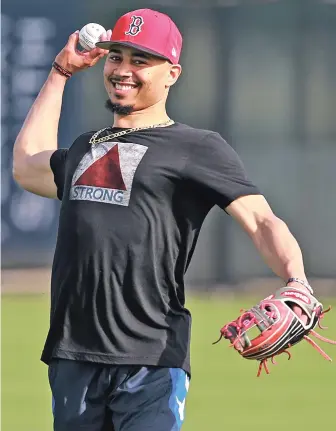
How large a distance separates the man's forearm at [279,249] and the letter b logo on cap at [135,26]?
79 centimetres

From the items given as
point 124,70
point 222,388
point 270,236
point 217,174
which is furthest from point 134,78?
point 222,388

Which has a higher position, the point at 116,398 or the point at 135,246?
the point at 135,246

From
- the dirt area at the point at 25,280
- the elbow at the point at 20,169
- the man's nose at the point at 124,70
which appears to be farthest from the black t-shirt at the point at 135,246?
the dirt area at the point at 25,280

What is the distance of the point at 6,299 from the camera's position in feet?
40.6

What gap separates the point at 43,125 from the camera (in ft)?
15.2

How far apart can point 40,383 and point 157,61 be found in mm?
4022

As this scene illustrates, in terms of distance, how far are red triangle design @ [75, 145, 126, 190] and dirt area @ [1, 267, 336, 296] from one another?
829 cm

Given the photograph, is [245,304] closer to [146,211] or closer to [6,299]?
[6,299]

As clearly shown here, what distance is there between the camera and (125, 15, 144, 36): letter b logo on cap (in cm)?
417

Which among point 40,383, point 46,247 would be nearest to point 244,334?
point 40,383

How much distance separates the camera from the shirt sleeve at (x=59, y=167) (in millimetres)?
4352

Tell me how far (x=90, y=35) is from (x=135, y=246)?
979mm

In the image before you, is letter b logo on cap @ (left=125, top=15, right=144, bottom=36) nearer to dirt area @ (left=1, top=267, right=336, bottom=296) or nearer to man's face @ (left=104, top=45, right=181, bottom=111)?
man's face @ (left=104, top=45, right=181, bottom=111)

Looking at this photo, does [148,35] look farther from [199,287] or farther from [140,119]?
[199,287]
